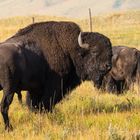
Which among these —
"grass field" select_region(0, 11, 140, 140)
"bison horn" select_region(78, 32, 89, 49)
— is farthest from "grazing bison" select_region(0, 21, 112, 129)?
"grass field" select_region(0, 11, 140, 140)

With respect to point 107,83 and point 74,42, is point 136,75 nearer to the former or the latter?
point 107,83

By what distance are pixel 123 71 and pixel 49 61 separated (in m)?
5.85

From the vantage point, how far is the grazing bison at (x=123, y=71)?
48.1 feet

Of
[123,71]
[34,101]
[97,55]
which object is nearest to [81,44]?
[97,55]

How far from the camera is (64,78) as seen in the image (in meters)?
9.73

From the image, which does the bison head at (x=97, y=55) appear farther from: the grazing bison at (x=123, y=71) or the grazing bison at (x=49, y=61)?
the grazing bison at (x=123, y=71)

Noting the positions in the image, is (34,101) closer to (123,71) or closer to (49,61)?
(49,61)

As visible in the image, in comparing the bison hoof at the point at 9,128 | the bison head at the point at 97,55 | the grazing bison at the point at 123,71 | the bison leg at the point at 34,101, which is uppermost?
the bison head at the point at 97,55

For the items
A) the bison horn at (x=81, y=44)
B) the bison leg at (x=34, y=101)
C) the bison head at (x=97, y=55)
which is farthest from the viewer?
the bison head at (x=97, y=55)

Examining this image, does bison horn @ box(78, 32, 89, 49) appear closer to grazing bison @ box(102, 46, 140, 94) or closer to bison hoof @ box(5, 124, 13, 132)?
bison hoof @ box(5, 124, 13, 132)

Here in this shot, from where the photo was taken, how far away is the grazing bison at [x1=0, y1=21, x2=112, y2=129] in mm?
8383

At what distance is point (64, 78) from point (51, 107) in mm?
673

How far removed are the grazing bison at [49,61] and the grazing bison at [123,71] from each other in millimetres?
4112

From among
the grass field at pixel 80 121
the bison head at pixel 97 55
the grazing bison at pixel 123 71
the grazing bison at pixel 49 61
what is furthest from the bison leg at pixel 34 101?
the grazing bison at pixel 123 71
